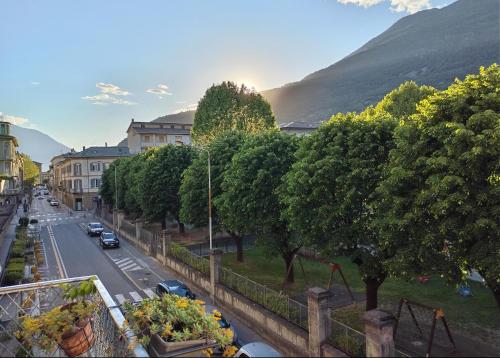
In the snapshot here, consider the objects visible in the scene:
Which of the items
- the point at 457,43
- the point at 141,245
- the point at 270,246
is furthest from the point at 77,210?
the point at 457,43

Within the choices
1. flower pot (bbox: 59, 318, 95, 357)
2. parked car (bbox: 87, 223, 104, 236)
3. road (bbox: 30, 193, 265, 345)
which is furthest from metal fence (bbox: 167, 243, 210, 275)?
flower pot (bbox: 59, 318, 95, 357)

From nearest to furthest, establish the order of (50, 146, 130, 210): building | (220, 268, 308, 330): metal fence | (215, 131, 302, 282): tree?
(220, 268, 308, 330): metal fence → (215, 131, 302, 282): tree → (50, 146, 130, 210): building

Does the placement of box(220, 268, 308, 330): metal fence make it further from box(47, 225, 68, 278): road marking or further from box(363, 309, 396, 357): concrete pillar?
box(47, 225, 68, 278): road marking

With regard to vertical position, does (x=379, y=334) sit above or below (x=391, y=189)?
below

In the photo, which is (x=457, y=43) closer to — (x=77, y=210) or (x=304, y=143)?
(x=77, y=210)

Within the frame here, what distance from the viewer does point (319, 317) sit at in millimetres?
15297

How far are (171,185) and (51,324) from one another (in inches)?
1399

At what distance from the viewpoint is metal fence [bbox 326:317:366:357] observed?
Result: 1435cm

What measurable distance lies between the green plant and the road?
12.6 metres

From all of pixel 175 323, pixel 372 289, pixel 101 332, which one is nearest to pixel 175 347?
pixel 175 323

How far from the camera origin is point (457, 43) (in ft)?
546

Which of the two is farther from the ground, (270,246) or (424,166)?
(424,166)

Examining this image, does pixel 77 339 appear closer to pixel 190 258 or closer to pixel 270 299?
pixel 270 299

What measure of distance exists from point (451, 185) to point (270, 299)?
10.2 m
